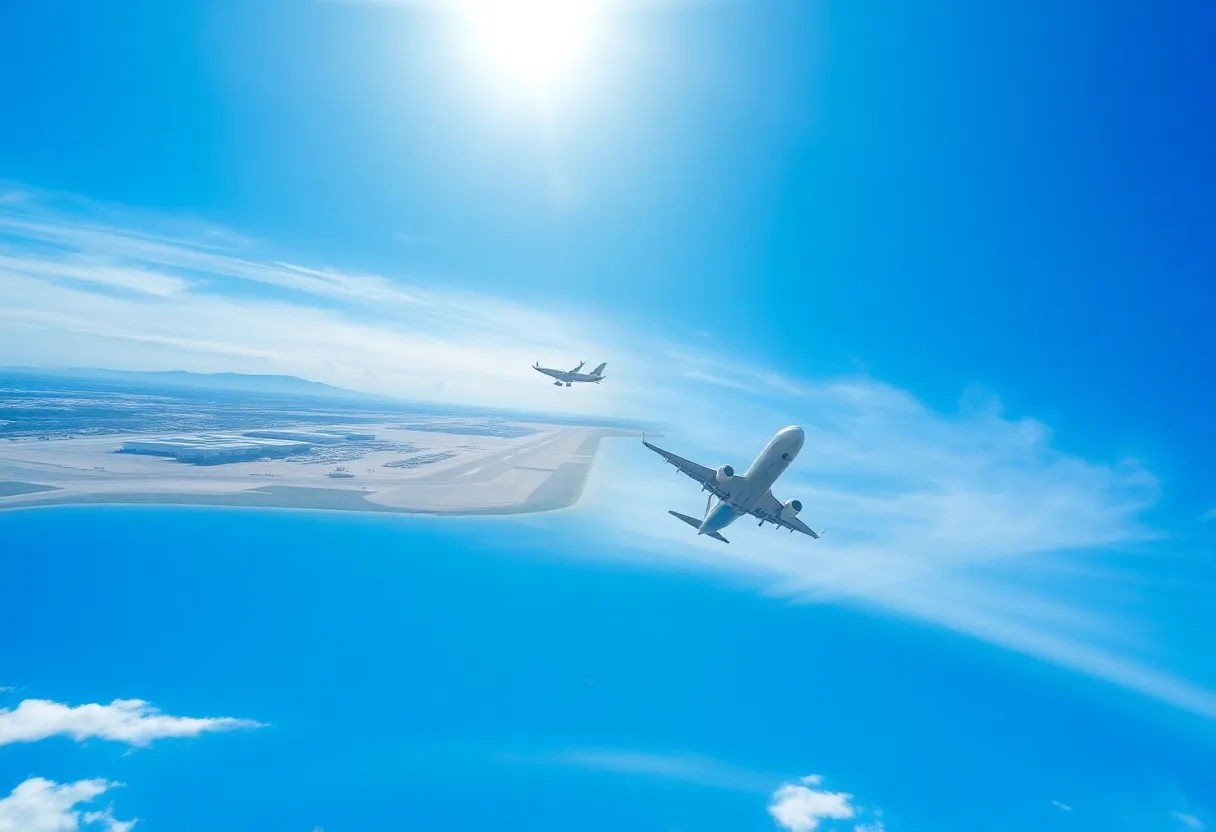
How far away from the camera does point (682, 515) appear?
153 feet

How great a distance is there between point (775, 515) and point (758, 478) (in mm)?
8003

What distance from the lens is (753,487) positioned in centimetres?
3512

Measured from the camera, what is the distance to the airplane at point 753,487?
104ft

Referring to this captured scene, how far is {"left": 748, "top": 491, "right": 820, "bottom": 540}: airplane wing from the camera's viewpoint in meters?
39.3

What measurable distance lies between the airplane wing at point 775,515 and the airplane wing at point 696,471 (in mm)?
3617

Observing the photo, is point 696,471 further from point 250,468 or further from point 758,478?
point 250,468

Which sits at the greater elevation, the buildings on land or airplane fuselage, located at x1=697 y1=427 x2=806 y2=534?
airplane fuselage, located at x1=697 y1=427 x2=806 y2=534

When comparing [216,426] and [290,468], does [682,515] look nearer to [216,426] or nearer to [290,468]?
[290,468]

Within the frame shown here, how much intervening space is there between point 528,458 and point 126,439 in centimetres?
10542

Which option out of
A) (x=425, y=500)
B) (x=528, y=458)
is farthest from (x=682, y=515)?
(x=528, y=458)

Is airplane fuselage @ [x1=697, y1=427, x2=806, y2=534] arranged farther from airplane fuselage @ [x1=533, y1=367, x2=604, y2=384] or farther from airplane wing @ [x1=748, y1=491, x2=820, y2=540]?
airplane fuselage @ [x1=533, y1=367, x2=604, y2=384]

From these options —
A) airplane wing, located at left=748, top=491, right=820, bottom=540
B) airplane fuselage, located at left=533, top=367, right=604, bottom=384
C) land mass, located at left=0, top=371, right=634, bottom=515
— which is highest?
airplane fuselage, located at left=533, top=367, right=604, bottom=384

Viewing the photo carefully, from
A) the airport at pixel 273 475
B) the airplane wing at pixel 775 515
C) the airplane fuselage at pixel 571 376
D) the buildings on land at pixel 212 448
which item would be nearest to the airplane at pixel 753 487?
the airplane wing at pixel 775 515

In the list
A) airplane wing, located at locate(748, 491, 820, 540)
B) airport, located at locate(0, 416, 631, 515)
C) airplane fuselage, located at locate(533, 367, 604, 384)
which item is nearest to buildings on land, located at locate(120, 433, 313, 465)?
airport, located at locate(0, 416, 631, 515)
